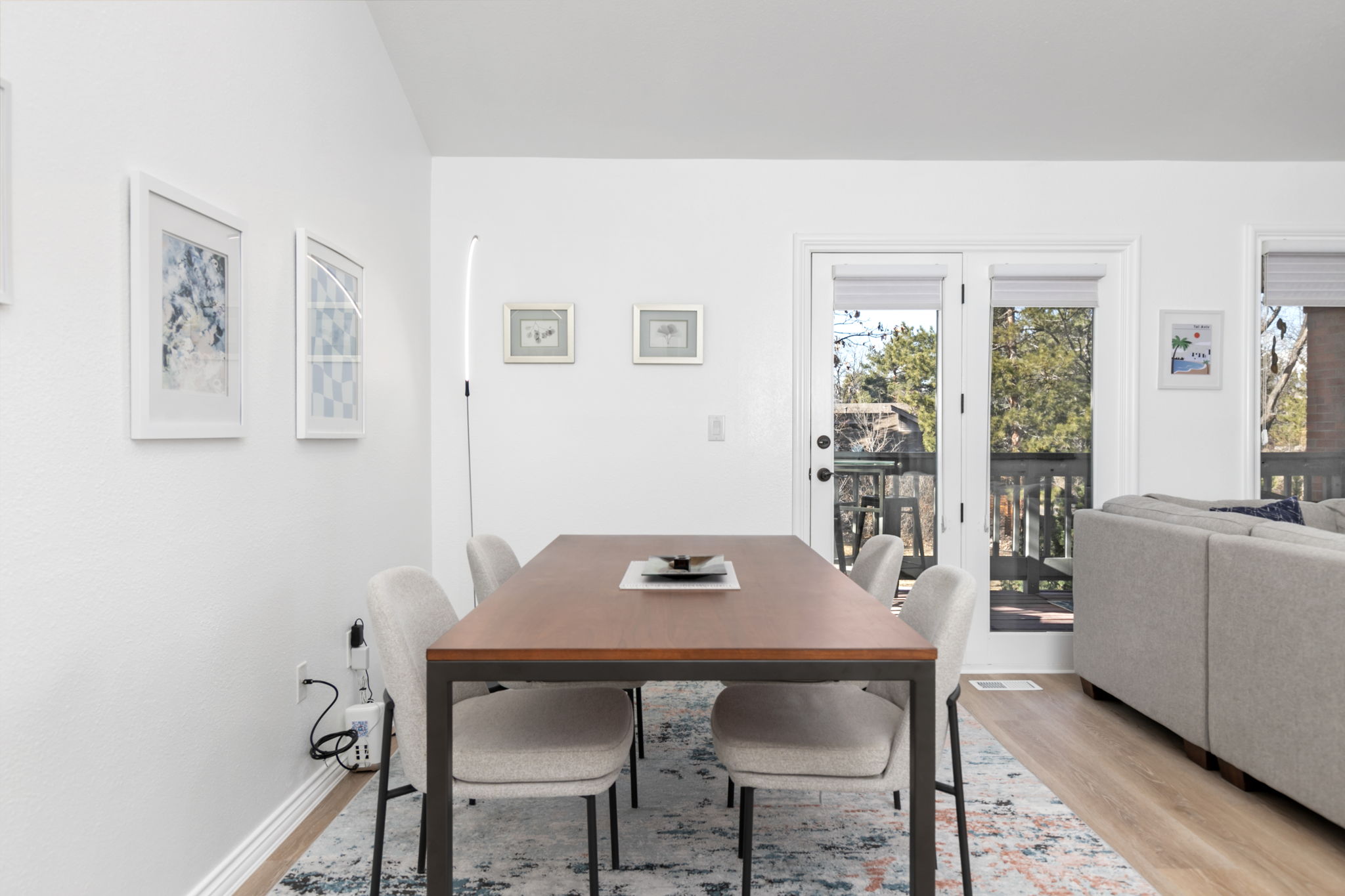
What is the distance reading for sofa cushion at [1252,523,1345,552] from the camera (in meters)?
2.21

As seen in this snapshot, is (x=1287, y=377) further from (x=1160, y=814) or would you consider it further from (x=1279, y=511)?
(x=1160, y=814)

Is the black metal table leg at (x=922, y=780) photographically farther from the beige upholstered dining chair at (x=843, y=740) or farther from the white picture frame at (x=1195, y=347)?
the white picture frame at (x=1195, y=347)

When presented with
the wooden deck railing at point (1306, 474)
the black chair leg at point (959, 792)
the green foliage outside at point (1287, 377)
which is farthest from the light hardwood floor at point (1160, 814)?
the green foliage outside at point (1287, 377)

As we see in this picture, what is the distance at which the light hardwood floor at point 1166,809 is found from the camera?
1.99m

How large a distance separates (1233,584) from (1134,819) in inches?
30.5

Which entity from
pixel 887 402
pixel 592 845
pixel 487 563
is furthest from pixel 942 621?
pixel 887 402

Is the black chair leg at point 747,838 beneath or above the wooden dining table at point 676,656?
beneath

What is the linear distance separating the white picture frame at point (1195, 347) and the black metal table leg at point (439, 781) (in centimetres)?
380

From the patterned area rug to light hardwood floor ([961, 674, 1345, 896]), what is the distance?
11cm

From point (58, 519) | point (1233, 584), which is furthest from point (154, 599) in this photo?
point (1233, 584)

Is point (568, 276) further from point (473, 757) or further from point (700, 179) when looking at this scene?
point (473, 757)

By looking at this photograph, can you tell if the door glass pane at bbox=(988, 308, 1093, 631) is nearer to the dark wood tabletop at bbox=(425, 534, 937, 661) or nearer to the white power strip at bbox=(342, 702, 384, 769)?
the dark wood tabletop at bbox=(425, 534, 937, 661)

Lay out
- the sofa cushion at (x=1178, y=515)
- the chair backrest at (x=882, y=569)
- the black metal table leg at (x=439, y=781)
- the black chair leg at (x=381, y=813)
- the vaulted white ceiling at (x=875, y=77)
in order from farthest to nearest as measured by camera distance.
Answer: the vaulted white ceiling at (x=875, y=77) → the sofa cushion at (x=1178, y=515) → the chair backrest at (x=882, y=569) → the black chair leg at (x=381, y=813) → the black metal table leg at (x=439, y=781)

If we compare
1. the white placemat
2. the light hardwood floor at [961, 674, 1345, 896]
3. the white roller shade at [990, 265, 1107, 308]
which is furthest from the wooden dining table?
the white roller shade at [990, 265, 1107, 308]
